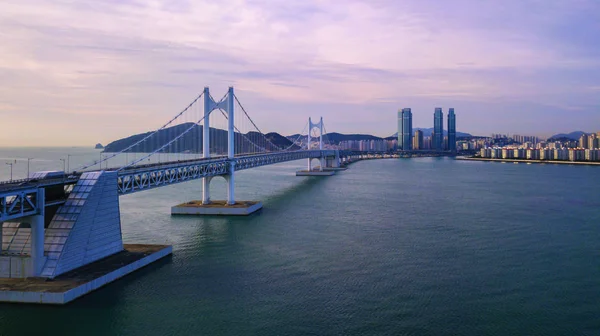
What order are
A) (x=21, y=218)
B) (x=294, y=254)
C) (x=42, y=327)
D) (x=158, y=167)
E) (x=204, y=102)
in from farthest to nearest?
1. (x=204, y=102)
2. (x=158, y=167)
3. (x=294, y=254)
4. (x=21, y=218)
5. (x=42, y=327)

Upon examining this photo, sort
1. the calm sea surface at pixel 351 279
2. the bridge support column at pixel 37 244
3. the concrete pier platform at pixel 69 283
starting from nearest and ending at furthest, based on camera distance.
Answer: the calm sea surface at pixel 351 279, the concrete pier platform at pixel 69 283, the bridge support column at pixel 37 244

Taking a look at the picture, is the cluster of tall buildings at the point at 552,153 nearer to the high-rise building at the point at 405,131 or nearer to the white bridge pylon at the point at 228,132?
the high-rise building at the point at 405,131

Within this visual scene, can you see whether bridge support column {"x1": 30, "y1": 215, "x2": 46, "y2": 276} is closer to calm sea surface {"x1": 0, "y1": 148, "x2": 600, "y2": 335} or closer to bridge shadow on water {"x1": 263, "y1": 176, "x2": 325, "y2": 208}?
calm sea surface {"x1": 0, "y1": 148, "x2": 600, "y2": 335}

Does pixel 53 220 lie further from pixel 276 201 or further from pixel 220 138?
pixel 220 138

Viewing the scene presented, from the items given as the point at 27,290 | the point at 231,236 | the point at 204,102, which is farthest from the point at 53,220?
the point at 204,102

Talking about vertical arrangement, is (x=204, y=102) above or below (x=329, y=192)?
above

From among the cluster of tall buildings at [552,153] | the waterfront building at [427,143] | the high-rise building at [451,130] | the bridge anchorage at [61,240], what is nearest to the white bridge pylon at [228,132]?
the bridge anchorage at [61,240]

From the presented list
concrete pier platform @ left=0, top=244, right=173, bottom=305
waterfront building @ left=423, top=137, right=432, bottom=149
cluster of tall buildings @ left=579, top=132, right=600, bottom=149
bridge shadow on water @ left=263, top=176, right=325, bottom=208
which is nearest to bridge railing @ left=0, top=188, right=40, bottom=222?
concrete pier platform @ left=0, top=244, right=173, bottom=305

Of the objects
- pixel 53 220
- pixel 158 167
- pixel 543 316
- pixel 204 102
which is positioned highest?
pixel 204 102
